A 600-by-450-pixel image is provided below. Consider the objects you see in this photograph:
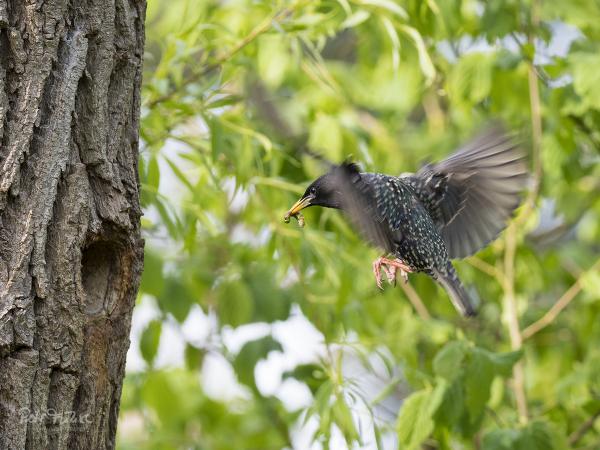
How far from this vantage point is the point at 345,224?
11.0ft

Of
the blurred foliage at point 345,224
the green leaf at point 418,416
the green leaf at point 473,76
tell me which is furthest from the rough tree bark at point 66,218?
the green leaf at point 473,76

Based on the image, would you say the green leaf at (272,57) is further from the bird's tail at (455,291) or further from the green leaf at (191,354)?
the green leaf at (191,354)

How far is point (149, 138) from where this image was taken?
9.49 ft

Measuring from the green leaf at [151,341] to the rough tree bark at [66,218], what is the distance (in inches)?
67.5

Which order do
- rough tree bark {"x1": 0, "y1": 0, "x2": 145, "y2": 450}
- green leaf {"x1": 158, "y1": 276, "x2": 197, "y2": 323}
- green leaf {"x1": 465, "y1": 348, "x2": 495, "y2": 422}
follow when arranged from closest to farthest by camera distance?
rough tree bark {"x1": 0, "y1": 0, "x2": 145, "y2": 450} → green leaf {"x1": 465, "y1": 348, "x2": 495, "y2": 422} → green leaf {"x1": 158, "y1": 276, "x2": 197, "y2": 323}

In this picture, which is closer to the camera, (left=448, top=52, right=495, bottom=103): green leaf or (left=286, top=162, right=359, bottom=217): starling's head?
(left=286, top=162, right=359, bottom=217): starling's head

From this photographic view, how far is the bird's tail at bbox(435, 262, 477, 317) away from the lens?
2624mm

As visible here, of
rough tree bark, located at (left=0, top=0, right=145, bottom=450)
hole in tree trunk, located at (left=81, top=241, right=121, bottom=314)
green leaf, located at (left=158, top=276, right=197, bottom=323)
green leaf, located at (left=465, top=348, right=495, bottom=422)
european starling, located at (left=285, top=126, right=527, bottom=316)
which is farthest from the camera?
green leaf, located at (left=158, top=276, right=197, bottom=323)

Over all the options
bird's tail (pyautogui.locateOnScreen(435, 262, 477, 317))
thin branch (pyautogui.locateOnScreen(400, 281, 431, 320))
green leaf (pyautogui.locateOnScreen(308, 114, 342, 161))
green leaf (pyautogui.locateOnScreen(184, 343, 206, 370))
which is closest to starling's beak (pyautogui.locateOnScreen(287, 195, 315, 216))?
bird's tail (pyautogui.locateOnScreen(435, 262, 477, 317))

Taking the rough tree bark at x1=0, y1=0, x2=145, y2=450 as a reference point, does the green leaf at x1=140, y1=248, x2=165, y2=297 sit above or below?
above

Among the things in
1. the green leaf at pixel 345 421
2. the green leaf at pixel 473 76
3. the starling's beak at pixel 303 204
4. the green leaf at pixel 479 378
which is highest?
the green leaf at pixel 473 76

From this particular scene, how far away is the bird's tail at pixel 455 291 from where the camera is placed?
2624 mm

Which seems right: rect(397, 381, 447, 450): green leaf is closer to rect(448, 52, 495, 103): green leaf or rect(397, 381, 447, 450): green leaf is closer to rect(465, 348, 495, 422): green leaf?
rect(465, 348, 495, 422): green leaf

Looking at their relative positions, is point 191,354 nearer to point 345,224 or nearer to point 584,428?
point 345,224
